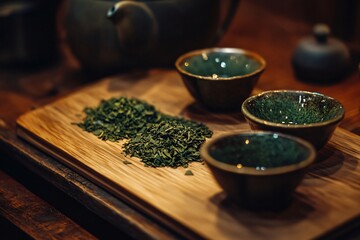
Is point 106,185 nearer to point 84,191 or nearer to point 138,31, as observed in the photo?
point 84,191

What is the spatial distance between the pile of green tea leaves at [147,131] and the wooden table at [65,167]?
0.14m

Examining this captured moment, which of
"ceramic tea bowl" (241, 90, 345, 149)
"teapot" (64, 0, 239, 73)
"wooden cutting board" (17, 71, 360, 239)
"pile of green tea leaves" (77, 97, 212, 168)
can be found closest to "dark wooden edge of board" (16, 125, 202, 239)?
"wooden cutting board" (17, 71, 360, 239)

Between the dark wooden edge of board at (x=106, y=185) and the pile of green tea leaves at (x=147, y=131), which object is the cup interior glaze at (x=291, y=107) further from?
the dark wooden edge of board at (x=106, y=185)

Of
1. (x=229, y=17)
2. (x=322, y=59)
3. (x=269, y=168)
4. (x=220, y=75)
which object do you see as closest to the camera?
(x=269, y=168)

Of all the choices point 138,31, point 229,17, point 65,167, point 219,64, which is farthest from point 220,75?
point 65,167

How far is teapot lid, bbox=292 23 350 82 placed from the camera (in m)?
1.97

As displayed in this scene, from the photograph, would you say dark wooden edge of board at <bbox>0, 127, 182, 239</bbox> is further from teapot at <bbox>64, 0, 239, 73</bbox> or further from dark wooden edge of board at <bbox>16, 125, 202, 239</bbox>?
teapot at <bbox>64, 0, 239, 73</bbox>

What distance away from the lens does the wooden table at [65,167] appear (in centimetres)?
139

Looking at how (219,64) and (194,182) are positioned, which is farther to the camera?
(219,64)

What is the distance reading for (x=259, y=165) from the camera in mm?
1289

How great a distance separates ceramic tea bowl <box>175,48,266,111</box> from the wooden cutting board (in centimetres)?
4

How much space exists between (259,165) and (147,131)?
15.8 inches

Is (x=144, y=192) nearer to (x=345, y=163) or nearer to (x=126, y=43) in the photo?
(x=345, y=163)

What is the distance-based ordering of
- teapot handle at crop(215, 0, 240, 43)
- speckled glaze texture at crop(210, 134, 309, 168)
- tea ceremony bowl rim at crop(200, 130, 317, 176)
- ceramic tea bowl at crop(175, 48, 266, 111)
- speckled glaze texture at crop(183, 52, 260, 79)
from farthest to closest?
teapot handle at crop(215, 0, 240, 43)
speckled glaze texture at crop(183, 52, 260, 79)
ceramic tea bowl at crop(175, 48, 266, 111)
speckled glaze texture at crop(210, 134, 309, 168)
tea ceremony bowl rim at crop(200, 130, 317, 176)
